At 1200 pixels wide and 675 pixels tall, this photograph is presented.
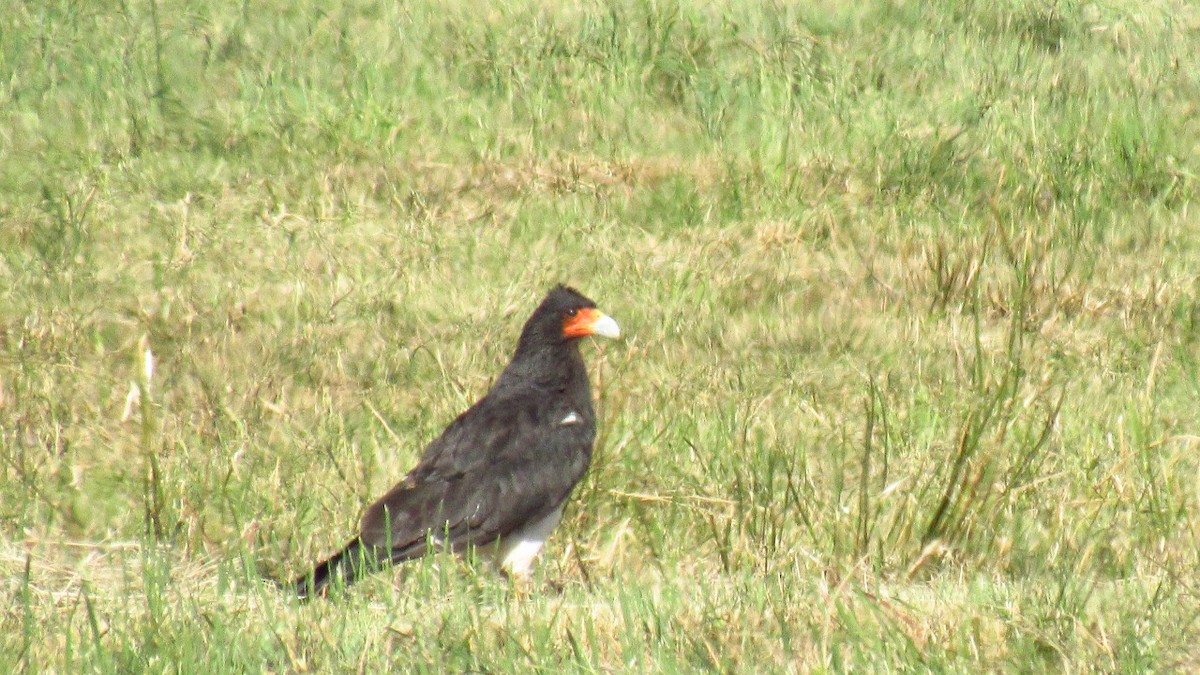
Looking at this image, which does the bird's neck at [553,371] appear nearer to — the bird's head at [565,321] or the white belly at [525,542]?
the bird's head at [565,321]

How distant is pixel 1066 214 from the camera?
28.1 feet

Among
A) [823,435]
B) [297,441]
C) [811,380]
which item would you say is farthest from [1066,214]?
[297,441]

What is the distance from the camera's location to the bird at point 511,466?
585 cm

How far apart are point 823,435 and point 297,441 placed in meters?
2.07

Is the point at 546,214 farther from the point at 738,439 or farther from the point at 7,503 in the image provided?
the point at 7,503

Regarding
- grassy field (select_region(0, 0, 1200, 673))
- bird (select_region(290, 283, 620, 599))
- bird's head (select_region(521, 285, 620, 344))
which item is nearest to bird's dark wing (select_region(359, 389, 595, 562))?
bird (select_region(290, 283, 620, 599))

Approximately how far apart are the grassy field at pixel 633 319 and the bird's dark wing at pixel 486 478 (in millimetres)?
206

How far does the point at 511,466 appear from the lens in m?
6.21

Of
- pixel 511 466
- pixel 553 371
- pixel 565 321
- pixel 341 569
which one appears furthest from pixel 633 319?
pixel 341 569

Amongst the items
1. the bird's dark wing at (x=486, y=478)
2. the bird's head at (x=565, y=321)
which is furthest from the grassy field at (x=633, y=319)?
the bird's head at (x=565, y=321)

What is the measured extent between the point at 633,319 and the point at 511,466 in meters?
1.80

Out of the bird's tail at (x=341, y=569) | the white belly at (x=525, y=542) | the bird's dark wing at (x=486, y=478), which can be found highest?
the bird's tail at (x=341, y=569)

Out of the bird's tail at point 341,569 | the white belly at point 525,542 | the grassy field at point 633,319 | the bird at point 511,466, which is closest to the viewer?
the grassy field at point 633,319

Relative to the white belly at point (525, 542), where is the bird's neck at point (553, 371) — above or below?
above
